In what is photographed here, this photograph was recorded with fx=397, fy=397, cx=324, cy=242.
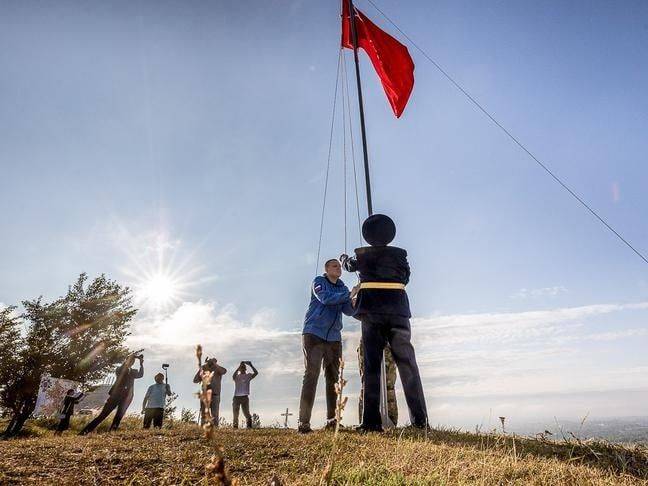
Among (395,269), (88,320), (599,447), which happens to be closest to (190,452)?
(395,269)

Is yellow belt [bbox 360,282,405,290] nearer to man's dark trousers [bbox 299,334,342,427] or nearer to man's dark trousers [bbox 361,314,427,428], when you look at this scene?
man's dark trousers [bbox 361,314,427,428]

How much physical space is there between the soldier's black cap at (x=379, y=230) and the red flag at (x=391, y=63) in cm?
477

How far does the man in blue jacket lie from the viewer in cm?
623

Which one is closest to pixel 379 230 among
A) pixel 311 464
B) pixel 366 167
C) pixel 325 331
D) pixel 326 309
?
pixel 326 309

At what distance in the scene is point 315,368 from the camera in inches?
250

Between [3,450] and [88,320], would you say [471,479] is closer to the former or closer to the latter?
[3,450]

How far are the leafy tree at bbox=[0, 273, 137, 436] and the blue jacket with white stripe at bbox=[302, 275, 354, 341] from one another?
20551mm

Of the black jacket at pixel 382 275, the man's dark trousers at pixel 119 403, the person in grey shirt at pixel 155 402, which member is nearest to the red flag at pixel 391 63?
the black jacket at pixel 382 275

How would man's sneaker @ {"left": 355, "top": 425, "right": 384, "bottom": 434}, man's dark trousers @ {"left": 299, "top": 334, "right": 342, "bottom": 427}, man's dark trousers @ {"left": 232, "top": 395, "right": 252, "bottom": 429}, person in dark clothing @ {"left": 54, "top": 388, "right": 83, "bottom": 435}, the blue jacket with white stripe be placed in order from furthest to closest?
man's dark trousers @ {"left": 232, "top": 395, "right": 252, "bottom": 429}, person in dark clothing @ {"left": 54, "top": 388, "right": 83, "bottom": 435}, the blue jacket with white stripe, man's dark trousers @ {"left": 299, "top": 334, "right": 342, "bottom": 427}, man's sneaker @ {"left": 355, "top": 425, "right": 384, "bottom": 434}

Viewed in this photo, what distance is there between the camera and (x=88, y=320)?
28.9 metres

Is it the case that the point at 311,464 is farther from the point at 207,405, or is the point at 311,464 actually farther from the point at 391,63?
the point at 391,63

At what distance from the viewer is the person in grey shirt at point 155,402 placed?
11672 millimetres

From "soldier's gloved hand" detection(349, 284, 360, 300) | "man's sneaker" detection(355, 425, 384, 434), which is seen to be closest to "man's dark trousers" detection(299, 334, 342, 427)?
"man's sneaker" detection(355, 425, 384, 434)

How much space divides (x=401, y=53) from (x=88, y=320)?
28742 mm
